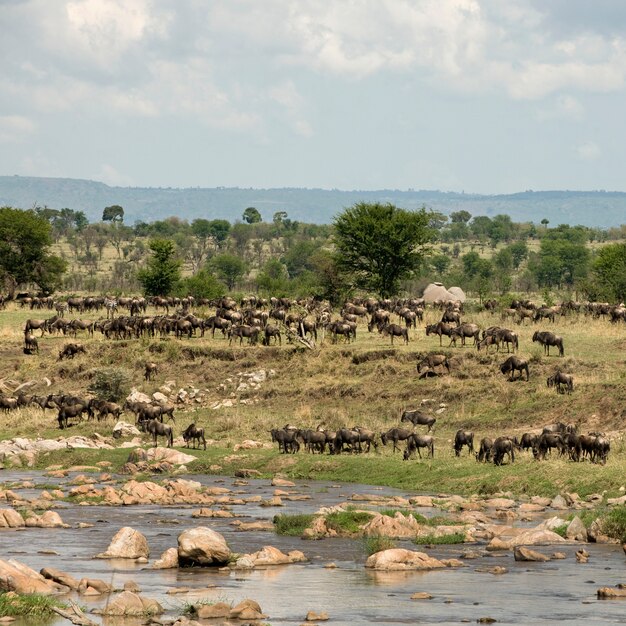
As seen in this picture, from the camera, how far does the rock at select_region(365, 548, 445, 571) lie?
22250mm

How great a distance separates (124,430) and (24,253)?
136 feet

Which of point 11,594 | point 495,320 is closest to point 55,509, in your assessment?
point 11,594

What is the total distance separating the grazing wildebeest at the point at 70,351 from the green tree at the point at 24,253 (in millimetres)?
25450

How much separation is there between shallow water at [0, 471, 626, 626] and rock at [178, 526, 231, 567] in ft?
0.84

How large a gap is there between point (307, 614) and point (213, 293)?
63.1 meters

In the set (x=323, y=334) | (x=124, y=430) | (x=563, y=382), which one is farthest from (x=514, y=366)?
(x=323, y=334)

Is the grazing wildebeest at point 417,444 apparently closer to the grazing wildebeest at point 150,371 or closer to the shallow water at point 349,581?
the shallow water at point 349,581

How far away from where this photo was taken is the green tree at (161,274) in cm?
7919

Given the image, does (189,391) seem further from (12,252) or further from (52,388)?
(12,252)

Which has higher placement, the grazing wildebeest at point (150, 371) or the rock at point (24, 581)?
the grazing wildebeest at point (150, 371)

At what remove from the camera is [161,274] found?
7931 cm

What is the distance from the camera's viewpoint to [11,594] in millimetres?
18422

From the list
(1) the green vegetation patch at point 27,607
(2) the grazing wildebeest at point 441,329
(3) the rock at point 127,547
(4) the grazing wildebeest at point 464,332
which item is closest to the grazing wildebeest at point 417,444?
(3) the rock at point 127,547

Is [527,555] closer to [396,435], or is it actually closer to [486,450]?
[486,450]
